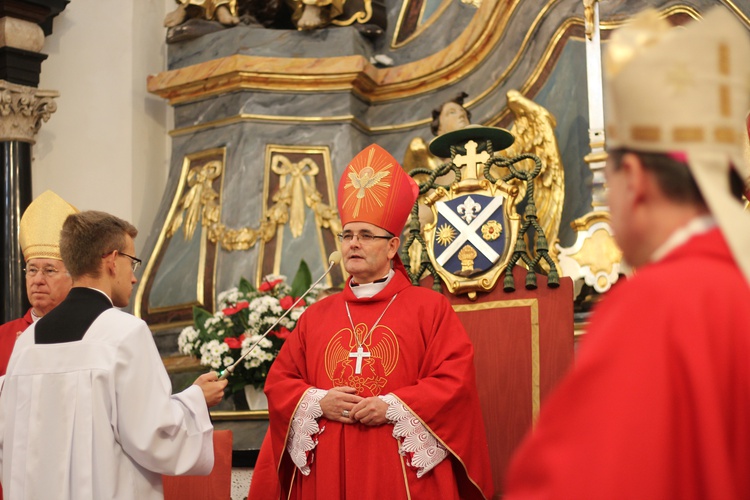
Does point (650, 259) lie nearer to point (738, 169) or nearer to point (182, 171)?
point (738, 169)

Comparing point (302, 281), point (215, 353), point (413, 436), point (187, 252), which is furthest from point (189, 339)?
point (413, 436)

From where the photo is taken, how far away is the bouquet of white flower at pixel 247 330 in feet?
20.5

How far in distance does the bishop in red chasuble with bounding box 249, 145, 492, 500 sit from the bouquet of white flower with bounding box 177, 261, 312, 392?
1.51 metres

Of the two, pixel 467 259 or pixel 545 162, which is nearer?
pixel 467 259

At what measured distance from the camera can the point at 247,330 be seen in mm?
6391

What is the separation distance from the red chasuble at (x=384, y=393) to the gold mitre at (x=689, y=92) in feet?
7.72

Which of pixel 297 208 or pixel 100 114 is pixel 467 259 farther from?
pixel 100 114

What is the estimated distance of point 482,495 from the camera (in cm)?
422

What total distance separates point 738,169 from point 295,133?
20.9 ft

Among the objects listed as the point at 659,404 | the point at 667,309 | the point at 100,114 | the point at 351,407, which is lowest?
the point at 351,407

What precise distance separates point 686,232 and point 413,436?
2.41 meters

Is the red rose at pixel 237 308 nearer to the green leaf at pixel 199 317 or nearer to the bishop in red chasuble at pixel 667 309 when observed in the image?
the green leaf at pixel 199 317

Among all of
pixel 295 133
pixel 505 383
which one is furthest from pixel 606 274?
pixel 295 133

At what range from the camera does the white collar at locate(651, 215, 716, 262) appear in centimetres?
190
